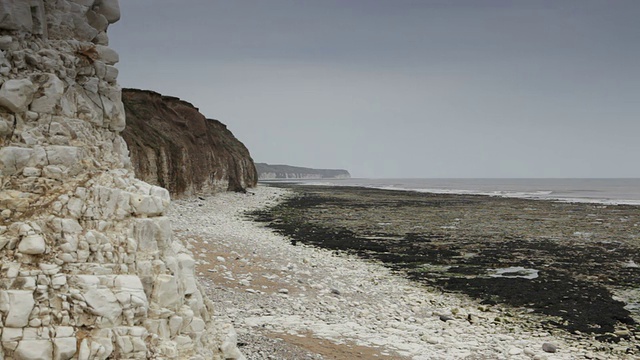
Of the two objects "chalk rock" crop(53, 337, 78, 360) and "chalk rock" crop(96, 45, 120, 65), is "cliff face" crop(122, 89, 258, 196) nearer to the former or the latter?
"chalk rock" crop(96, 45, 120, 65)

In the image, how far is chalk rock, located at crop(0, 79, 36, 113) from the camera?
191 inches

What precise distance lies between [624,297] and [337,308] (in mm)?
10618

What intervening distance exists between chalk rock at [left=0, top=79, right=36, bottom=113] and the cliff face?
3075 centimetres

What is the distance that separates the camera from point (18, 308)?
171 inches

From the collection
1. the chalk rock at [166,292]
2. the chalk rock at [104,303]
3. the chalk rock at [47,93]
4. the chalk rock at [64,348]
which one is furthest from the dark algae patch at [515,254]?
the chalk rock at [47,93]

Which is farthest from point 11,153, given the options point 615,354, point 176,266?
point 615,354

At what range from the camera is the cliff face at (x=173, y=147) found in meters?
37.0

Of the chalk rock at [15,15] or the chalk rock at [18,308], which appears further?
the chalk rock at [15,15]

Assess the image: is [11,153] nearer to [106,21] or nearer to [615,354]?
[106,21]

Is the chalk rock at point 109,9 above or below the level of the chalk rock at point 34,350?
above

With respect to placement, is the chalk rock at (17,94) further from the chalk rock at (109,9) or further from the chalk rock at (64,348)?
the chalk rock at (64,348)

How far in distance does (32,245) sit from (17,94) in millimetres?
1722

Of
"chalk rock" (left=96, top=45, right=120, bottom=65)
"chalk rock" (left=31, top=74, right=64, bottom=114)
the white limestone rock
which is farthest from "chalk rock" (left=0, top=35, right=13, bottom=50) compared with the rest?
the white limestone rock

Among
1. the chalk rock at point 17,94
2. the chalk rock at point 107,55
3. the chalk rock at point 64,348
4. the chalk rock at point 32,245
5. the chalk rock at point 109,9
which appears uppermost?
the chalk rock at point 109,9
